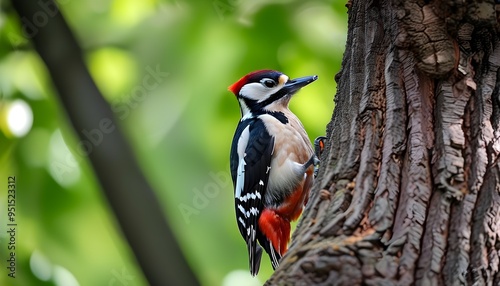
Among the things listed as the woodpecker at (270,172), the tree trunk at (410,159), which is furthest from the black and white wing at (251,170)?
the tree trunk at (410,159)

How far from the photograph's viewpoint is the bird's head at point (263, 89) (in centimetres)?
394

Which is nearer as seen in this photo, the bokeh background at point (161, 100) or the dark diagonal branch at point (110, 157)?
the dark diagonal branch at point (110, 157)

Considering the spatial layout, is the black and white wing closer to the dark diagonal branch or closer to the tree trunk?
the tree trunk

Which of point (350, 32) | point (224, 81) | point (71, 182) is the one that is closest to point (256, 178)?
point (224, 81)

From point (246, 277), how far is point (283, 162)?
0.68 metres

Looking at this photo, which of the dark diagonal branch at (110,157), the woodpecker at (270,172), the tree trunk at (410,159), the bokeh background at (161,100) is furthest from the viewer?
the woodpecker at (270,172)

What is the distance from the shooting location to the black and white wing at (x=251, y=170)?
381 cm

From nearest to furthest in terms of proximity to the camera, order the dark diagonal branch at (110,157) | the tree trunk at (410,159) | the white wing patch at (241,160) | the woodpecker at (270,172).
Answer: the dark diagonal branch at (110,157) < the tree trunk at (410,159) < the woodpecker at (270,172) < the white wing patch at (241,160)

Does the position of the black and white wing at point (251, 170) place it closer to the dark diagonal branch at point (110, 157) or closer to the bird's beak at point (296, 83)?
the bird's beak at point (296, 83)

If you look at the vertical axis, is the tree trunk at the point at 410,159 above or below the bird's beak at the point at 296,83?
below

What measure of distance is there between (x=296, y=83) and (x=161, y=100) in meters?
0.72

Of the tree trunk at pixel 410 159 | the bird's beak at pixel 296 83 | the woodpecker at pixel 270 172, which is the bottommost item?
the tree trunk at pixel 410 159

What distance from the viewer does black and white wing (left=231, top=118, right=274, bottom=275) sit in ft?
12.5

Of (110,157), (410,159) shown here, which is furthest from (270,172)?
(110,157)
